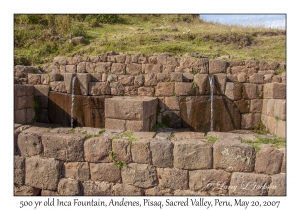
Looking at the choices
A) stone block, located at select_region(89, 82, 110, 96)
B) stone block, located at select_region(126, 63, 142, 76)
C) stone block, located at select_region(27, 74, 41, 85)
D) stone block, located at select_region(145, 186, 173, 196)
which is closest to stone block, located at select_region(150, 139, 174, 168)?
stone block, located at select_region(145, 186, 173, 196)

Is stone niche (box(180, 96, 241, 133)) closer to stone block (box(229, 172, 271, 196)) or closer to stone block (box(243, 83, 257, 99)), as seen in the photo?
stone block (box(243, 83, 257, 99))

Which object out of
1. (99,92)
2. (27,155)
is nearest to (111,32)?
(99,92)

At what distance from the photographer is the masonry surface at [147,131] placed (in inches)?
161

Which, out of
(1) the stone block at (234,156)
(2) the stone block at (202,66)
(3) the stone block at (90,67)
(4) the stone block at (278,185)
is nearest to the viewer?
(4) the stone block at (278,185)

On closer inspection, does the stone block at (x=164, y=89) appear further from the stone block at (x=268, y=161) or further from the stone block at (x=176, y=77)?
the stone block at (x=268, y=161)

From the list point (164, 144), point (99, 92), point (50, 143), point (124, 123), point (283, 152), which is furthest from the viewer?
point (99, 92)

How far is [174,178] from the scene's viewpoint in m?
4.21

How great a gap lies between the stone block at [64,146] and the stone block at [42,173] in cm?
16

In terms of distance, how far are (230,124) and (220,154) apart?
4.48 metres

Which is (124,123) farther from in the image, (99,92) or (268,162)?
(268,162)

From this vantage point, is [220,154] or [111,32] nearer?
[220,154]

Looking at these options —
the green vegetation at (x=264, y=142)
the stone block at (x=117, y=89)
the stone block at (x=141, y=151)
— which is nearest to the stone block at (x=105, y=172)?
the stone block at (x=141, y=151)

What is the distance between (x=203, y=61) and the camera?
1045 cm

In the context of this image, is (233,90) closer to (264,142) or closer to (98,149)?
(264,142)
